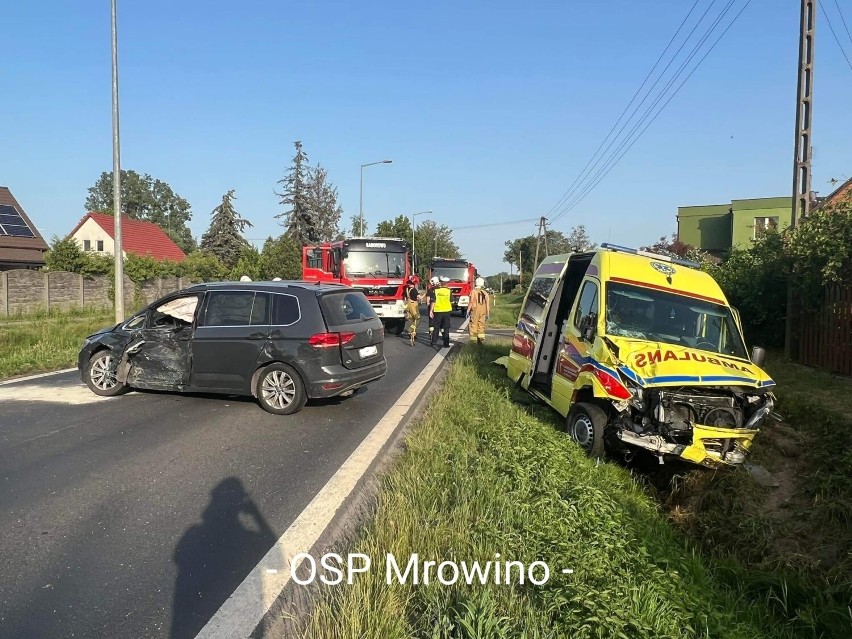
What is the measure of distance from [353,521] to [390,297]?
49.8 ft

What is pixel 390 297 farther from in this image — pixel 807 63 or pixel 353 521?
pixel 353 521

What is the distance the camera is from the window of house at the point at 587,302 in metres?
7.19

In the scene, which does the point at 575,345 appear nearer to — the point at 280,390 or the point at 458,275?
the point at 280,390

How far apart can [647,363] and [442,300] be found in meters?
10.3

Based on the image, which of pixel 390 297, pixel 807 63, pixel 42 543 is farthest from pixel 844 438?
pixel 390 297

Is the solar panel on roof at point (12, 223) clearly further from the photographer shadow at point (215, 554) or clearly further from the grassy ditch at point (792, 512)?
the grassy ditch at point (792, 512)

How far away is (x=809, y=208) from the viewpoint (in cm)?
1142

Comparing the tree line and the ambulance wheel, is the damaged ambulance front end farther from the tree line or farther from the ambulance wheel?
the tree line

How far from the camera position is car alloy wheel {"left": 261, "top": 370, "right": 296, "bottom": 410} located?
26.5ft

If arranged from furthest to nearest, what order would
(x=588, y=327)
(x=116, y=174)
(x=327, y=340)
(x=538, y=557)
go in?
(x=116, y=174) → (x=327, y=340) → (x=588, y=327) → (x=538, y=557)

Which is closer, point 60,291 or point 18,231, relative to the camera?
point 60,291

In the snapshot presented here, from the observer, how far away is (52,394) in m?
9.39

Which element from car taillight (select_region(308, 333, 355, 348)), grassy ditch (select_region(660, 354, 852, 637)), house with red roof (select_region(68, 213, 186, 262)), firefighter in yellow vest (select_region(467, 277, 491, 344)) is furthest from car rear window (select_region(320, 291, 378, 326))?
house with red roof (select_region(68, 213, 186, 262))

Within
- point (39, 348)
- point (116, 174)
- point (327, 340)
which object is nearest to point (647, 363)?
point (327, 340)
